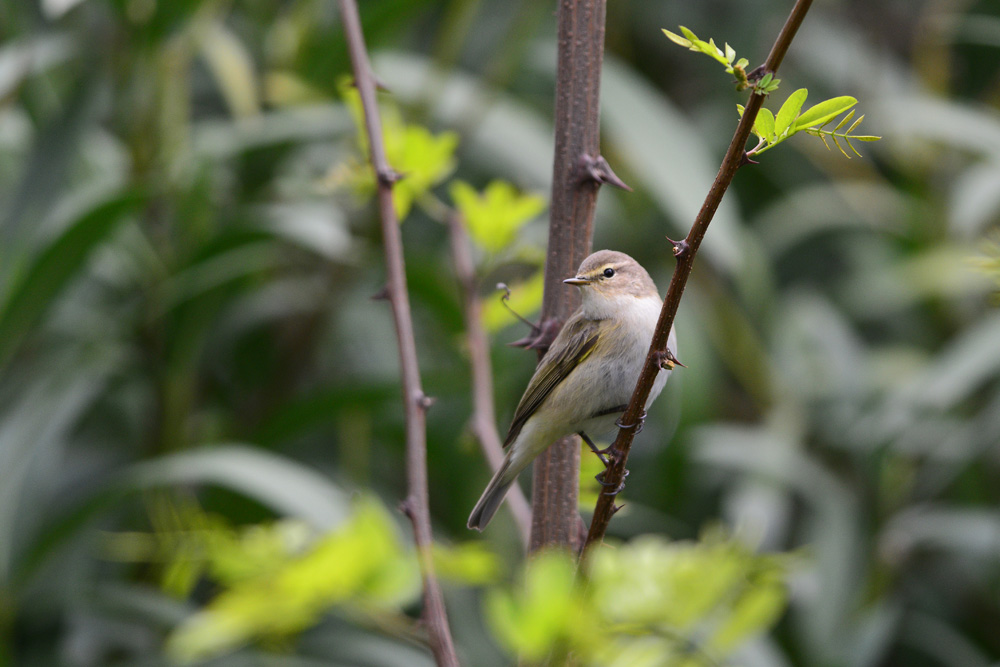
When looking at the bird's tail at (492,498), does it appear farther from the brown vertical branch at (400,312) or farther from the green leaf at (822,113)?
the green leaf at (822,113)

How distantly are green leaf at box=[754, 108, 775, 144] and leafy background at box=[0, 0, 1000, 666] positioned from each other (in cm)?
90

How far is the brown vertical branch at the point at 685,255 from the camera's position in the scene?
768 millimetres

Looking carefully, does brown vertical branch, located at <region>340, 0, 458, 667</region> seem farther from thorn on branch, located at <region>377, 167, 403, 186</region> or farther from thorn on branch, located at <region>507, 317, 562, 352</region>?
thorn on branch, located at <region>507, 317, 562, 352</region>

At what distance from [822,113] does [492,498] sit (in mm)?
1182

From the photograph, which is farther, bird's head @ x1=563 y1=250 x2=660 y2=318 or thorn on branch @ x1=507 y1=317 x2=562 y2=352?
bird's head @ x1=563 y1=250 x2=660 y2=318

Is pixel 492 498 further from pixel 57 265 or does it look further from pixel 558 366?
pixel 57 265

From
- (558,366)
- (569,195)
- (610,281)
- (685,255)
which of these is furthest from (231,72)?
(685,255)

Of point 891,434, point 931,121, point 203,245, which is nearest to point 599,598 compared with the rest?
point 203,245

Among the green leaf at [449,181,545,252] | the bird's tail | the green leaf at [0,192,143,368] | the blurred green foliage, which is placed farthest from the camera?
the green leaf at [0,192,143,368]

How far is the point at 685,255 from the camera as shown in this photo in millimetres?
882

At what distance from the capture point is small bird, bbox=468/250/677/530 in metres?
1.74

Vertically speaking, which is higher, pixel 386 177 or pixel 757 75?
pixel 386 177

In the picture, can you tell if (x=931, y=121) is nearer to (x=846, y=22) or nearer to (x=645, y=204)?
(x=645, y=204)

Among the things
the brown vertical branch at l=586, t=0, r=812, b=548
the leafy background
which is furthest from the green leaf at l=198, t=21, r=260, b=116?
the brown vertical branch at l=586, t=0, r=812, b=548
